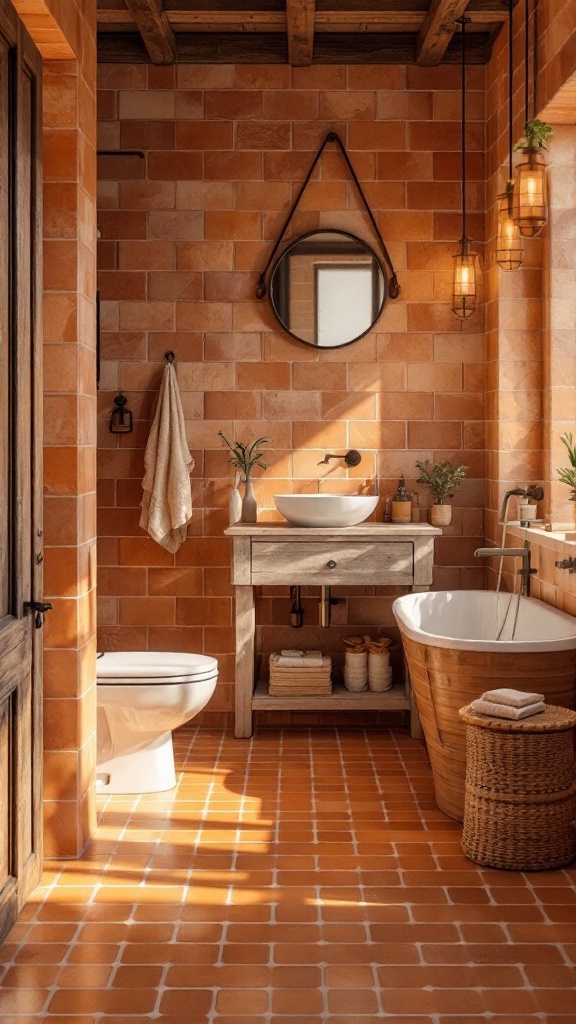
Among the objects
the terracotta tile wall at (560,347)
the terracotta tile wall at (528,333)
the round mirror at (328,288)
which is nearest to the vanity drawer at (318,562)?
the terracotta tile wall at (528,333)

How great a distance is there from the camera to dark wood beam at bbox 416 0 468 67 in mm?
4215

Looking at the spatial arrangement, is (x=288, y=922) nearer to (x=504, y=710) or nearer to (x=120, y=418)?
(x=504, y=710)

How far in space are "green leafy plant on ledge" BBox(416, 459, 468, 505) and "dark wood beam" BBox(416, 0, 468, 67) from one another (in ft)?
6.03

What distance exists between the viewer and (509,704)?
10.4ft

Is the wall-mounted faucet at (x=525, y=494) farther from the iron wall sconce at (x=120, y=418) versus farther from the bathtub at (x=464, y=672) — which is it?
the iron wall sconce at (x=120, y=418)

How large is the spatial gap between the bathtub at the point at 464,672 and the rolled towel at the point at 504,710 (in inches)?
6.7

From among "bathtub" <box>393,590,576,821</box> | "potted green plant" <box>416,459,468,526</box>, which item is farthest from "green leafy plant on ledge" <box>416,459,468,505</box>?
"bathtub" <box>393,590,576,821</box>

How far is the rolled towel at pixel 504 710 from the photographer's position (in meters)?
3.14

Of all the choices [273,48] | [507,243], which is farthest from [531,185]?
[273,48]

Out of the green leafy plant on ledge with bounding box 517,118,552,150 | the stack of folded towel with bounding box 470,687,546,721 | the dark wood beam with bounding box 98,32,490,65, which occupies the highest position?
the dark wood beam with bounding box 98,32,490,65

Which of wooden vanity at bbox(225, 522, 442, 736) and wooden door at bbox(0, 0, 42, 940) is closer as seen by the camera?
wooden door at bbox(0, 0, 42, 940)

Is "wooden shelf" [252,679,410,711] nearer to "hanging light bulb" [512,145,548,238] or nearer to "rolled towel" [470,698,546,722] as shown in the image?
"rolled towel" [470,698,546,722]

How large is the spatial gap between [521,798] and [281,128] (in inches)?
127

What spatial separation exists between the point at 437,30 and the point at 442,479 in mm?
1937
